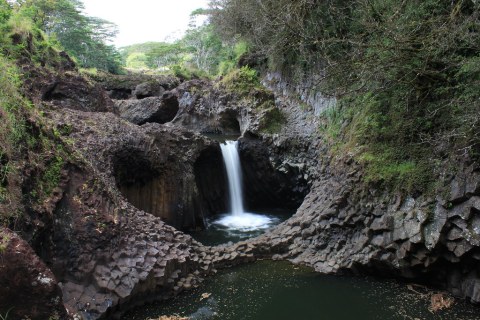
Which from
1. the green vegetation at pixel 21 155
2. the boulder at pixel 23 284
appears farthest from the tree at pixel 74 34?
the boulder at pixel 23 284

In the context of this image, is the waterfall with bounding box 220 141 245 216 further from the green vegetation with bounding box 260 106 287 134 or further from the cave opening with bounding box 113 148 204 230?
the cave opening with bounding box 113 148 204 230

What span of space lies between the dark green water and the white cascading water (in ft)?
12.0

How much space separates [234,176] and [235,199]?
0.78 m

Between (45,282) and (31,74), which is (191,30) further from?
(45,282)

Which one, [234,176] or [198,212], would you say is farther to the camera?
[234,176]

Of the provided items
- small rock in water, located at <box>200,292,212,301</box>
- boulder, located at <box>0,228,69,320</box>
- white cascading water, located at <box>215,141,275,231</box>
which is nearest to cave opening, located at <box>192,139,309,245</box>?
white cascading water, located at <box>215,141,275,231</box>

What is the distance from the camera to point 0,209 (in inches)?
177

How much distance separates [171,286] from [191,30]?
41455 mm

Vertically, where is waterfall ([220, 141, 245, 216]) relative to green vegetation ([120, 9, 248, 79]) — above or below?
below

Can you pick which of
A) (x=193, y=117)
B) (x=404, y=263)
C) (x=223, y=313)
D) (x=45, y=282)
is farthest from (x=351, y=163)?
(x=193, y=117)

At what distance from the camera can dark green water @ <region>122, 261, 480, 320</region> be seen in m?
5.71

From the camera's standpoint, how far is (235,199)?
12016mm

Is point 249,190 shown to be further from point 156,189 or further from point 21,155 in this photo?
point 21,155

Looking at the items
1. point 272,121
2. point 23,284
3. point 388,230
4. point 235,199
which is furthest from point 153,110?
point 23,284
